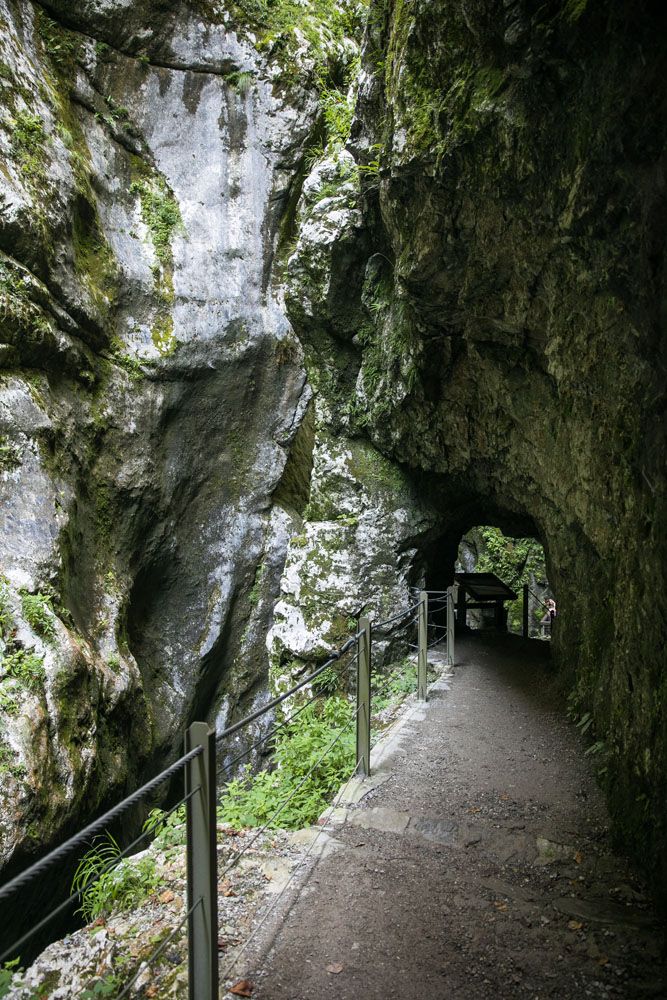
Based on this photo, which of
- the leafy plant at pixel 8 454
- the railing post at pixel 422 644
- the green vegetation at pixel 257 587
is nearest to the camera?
the railing post at pixel 422 644

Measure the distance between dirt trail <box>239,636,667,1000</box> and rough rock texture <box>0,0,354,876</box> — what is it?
4717mm

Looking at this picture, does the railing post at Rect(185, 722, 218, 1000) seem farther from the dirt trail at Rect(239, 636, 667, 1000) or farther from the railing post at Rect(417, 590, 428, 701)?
the railing post at Rect(417, 590, 428, 701)

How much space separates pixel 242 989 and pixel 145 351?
10.8 m

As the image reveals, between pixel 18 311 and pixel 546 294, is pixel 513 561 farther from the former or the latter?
pixel 18 311

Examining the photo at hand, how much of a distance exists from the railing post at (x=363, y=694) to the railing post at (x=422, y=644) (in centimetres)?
230

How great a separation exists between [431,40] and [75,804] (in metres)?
8.49

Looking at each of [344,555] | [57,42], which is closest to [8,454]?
[344,555]

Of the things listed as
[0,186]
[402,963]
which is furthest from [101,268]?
[402,963]

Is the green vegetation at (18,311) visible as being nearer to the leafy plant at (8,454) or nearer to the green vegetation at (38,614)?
the leafy plant at (8,454)

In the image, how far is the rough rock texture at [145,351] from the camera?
28.4 feet

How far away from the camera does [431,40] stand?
519 cm

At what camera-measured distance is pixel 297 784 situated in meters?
4.24

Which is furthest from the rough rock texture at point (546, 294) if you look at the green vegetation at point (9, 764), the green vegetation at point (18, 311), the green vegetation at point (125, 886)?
the green vegetation at point (9, 764)

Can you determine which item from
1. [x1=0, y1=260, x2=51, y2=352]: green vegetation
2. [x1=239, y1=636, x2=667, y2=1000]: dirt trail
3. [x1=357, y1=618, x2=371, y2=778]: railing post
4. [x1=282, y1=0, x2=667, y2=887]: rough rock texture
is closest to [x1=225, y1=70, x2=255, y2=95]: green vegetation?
[x1=282, y1=0, x2=667, y2=887]: rough rock texture
